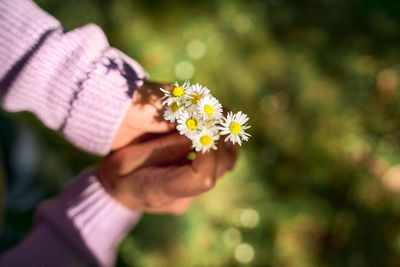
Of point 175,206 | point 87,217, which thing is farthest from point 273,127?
point 87,217

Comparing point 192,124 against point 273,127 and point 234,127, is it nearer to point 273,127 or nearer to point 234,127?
point 234,127

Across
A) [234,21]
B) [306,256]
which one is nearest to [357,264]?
[306,256]

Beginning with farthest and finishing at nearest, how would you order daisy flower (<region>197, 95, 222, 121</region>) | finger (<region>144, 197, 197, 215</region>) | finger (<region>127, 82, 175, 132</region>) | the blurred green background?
1. the blurred green background
2. finger (<region>144, 197, 197, 215</region>)
3. finger (<region>127, 82, 175, 132</region>)
4. daisy flower (<region>197, 95, 222, 121</region>)

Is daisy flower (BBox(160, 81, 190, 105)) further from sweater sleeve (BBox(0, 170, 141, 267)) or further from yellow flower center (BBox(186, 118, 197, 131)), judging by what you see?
sweater sleeve (BBox(0, 170, 141, 267))

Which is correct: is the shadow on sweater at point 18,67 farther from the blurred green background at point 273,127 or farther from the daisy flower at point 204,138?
the blurred green background at point 273,127

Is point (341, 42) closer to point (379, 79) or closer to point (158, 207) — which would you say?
point (379, 79)

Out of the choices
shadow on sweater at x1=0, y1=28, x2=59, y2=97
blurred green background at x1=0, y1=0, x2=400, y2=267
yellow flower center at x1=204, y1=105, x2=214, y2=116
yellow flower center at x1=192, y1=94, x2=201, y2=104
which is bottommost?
shadow on sweater at x1=0, y1=28, x2=59, y2=97

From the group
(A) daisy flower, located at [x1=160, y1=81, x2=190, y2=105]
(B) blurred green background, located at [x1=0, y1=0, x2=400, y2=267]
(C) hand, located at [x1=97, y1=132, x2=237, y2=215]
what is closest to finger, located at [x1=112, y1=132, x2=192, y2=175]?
(C) hand, located at [x1=97, y1=132, x2=237, y2=215]
